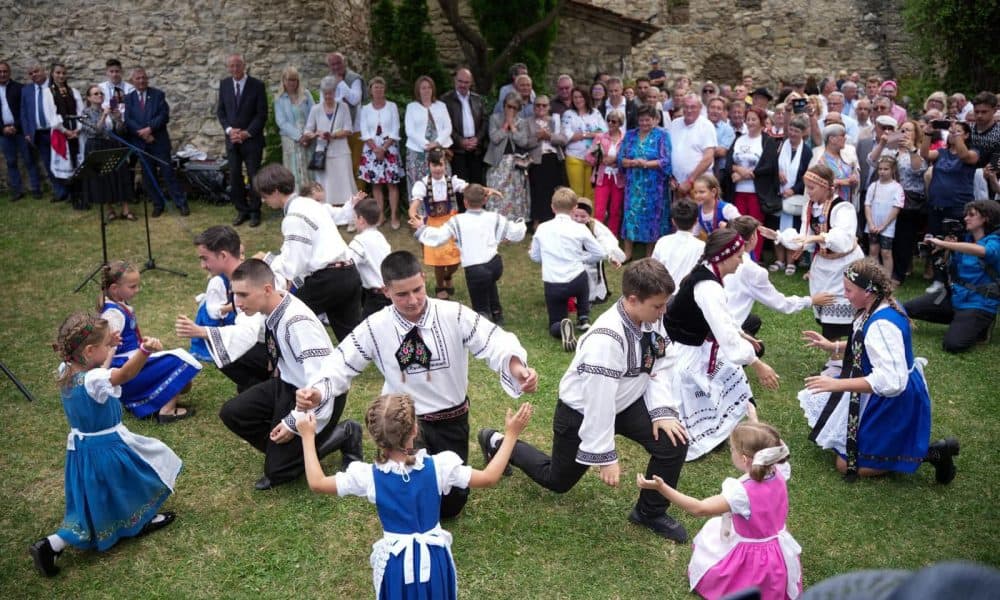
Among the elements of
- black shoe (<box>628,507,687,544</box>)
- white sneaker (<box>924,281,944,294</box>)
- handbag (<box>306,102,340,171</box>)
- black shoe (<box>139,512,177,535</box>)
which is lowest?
black shoe (<box>139,512,177,535</box>)

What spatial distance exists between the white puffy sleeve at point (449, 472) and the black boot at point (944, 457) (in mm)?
3278

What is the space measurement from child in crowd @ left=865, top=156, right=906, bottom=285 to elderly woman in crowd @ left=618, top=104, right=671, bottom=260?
2.34 metres

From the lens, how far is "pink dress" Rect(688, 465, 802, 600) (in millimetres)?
3633

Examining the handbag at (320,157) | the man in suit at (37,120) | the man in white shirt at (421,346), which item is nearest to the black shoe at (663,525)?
the man in white shirt at (421,346)

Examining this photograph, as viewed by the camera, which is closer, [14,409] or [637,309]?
[637,309]

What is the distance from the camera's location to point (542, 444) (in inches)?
217

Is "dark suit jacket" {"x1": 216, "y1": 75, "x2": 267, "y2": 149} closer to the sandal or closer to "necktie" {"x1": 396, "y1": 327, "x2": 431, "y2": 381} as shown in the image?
the sandal

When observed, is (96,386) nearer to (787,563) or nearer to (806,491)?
(787,563)

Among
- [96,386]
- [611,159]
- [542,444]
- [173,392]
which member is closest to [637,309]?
[542,444]

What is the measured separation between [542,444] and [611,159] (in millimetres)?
5416

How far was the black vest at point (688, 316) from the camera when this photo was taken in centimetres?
491

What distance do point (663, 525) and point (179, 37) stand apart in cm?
1163

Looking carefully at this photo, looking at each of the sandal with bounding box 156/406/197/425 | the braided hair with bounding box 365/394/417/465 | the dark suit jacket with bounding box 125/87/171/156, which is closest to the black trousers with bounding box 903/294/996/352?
the braided hair with bounding box 365/394/417/465

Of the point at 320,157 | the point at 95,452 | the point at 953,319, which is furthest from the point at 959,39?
the point at 95,452
